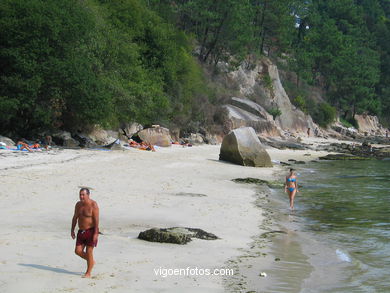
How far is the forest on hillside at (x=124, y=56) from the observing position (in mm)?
25984

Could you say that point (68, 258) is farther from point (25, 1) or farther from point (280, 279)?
point (25, 1)

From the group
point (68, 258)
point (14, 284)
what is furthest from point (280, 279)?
point (14, 284)

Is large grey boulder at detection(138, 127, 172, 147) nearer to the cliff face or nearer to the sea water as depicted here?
the sea water

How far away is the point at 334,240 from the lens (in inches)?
416

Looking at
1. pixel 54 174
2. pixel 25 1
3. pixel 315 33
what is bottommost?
pixel 54 174

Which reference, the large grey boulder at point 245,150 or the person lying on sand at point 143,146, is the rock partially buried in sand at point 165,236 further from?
the person lying on sand at point 143,146

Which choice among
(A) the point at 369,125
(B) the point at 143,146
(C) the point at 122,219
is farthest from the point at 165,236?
Result: (A) the point at 369,125

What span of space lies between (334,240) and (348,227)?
172 cm

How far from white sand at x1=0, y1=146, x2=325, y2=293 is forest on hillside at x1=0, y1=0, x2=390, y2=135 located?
228 inches

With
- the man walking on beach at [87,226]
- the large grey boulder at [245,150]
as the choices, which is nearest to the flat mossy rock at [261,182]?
the large grey boulder at [245,150]

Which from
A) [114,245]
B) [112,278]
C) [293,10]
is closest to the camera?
[112,278]

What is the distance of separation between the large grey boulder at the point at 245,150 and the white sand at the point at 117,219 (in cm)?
343

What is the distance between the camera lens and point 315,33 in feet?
274

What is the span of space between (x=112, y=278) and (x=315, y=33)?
8263cm
